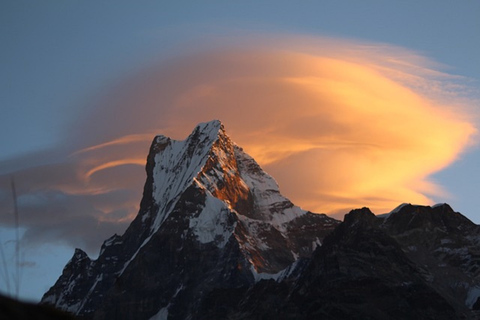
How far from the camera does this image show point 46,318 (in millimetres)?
43406

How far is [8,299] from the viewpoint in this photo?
140 feet

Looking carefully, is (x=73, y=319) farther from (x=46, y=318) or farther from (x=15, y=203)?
(x=15, y=203)

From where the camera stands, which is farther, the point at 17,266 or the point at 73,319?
the point at 73,319

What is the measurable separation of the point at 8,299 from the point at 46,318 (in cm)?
175

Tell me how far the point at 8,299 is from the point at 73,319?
3.06 m

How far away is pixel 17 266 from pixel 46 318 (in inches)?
133

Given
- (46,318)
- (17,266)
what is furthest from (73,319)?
(17,266)

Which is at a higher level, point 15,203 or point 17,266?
point 15,203

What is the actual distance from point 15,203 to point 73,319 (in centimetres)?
535

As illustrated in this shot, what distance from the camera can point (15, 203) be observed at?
42438mm

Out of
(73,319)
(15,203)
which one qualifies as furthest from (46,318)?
(15,203)

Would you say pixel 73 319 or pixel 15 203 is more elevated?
pixel 15 203

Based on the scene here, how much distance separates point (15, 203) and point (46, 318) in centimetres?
461

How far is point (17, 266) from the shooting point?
40938mm
